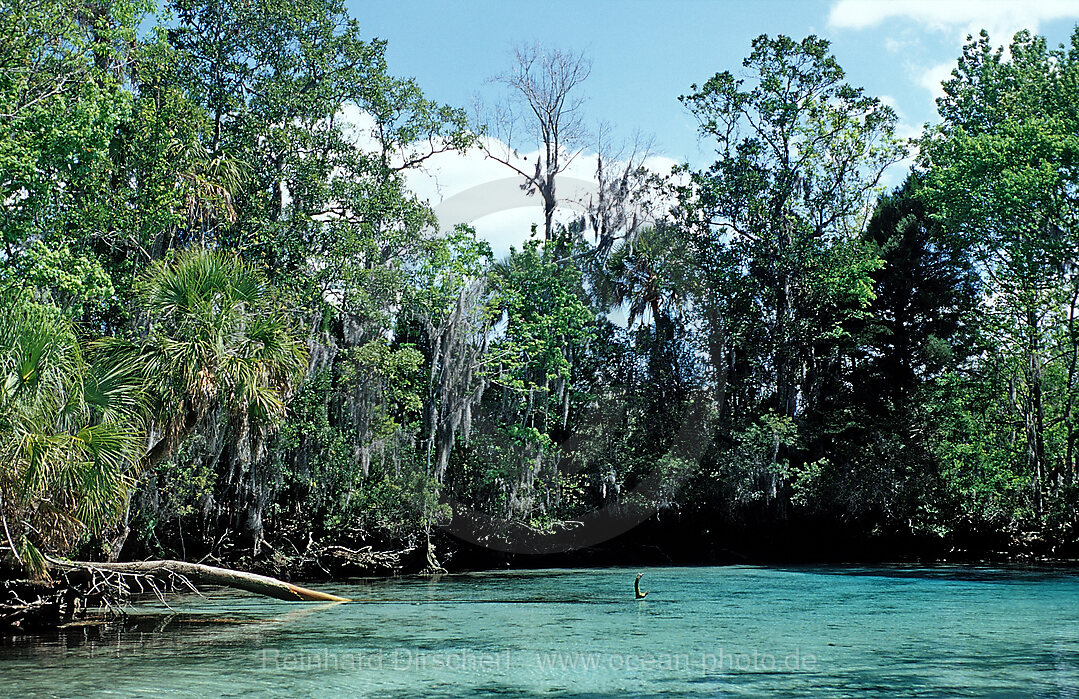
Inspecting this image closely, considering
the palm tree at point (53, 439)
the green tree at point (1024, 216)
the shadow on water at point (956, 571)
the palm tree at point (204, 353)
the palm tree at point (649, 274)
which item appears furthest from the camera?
the palm tree at point (649, 274)

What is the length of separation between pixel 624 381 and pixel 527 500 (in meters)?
7.01

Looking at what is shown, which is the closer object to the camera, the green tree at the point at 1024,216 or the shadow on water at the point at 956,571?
the shadow on water at the point at 956,571

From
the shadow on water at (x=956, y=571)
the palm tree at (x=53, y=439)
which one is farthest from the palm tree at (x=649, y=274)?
the palm tree at (x=53, y=439)

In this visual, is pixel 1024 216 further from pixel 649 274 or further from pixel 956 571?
pixel 649 274

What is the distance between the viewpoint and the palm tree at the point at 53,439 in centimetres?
992

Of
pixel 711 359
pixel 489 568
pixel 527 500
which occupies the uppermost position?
pixel 711 359

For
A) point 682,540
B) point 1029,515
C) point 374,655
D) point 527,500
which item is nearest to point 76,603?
point 374,655

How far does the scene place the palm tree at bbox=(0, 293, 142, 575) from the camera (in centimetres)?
992

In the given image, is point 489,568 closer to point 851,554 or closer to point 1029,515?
point 851,554

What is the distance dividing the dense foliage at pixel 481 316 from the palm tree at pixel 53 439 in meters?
0.05

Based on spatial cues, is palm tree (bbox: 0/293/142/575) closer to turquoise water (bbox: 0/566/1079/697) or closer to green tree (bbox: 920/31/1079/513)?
turquoise water (bbox: 0/566/1079/697)

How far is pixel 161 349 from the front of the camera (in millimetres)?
13281

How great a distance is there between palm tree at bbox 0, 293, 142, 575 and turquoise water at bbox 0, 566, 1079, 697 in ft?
4.97

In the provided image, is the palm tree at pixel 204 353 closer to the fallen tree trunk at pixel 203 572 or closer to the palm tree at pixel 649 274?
the fallen tree trunk at pixel 203 572
